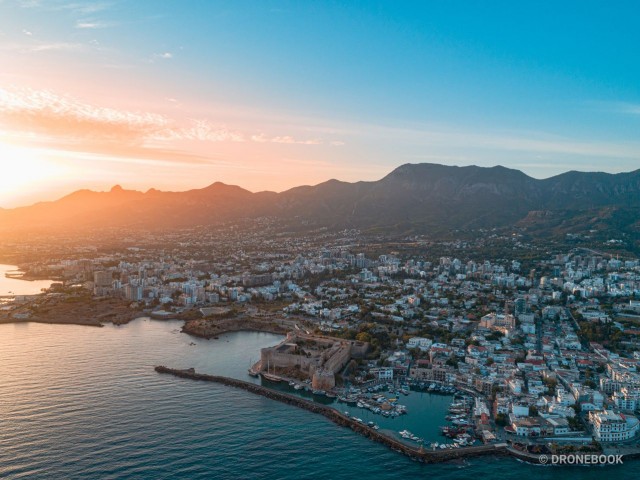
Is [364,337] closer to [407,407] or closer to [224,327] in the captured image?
[407,407]

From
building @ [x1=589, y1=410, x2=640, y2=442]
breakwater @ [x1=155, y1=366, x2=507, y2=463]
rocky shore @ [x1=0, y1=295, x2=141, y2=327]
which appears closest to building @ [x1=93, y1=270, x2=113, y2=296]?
rocky shore @ [x1=0, y1=295, x2=141, y2=327]

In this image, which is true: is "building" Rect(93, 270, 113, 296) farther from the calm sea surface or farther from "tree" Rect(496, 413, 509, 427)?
"tree" Rect(496, 413, 509, 427)

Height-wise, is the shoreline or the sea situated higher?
the sea

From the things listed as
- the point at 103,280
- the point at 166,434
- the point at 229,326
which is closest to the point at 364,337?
the point at 229,326

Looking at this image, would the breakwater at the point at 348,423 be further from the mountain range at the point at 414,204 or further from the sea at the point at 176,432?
the mountain range at the point at 414,204

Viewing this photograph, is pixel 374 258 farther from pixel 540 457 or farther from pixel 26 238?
pixel 26 238

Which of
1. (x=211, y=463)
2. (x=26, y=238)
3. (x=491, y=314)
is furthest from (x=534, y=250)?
(x=26, y=238)
